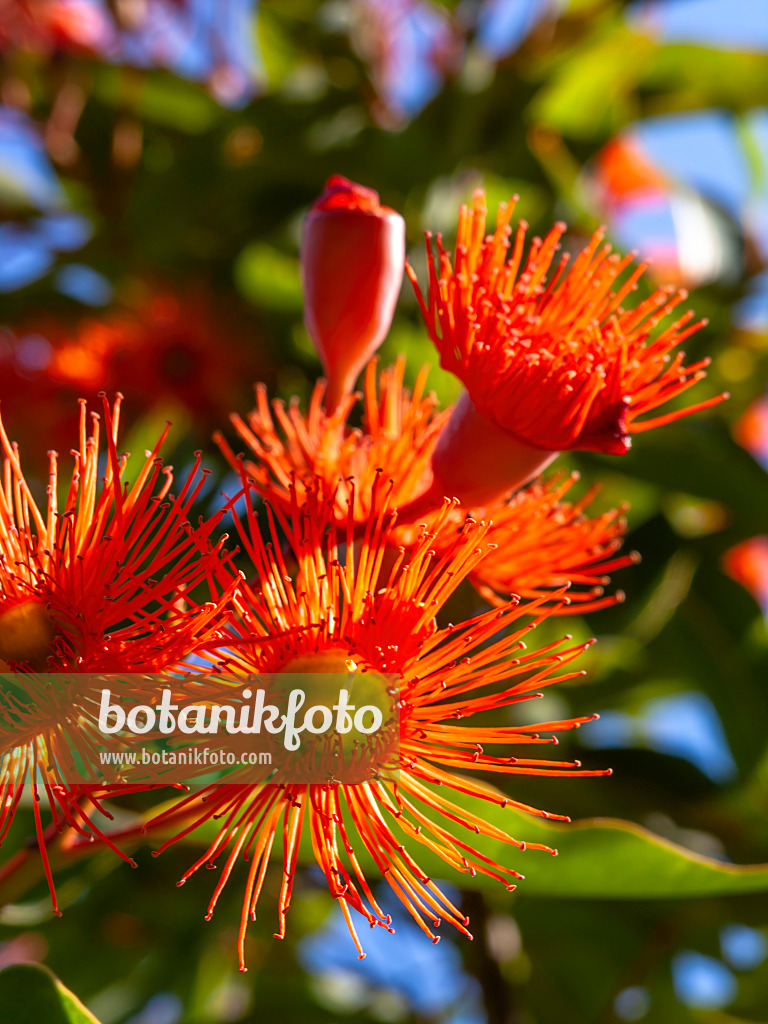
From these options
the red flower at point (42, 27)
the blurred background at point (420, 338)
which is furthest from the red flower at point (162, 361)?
the red flower at point (42, 27)

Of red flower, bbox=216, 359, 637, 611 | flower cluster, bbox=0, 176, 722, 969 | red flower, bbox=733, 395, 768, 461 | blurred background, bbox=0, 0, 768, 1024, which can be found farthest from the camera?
red flower, bbox=733, 395, 768, 461

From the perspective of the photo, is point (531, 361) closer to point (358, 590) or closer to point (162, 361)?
point (358, 590)

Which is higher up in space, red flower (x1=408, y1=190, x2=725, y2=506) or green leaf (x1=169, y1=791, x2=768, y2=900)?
red flower (x1=408, y1=190, x2=725, y2=506)

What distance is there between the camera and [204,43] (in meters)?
1.92

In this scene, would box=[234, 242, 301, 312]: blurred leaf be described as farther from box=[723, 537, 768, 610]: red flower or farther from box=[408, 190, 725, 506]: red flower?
box=[723, 537, 768, 610]: red flower

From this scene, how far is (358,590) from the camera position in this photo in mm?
650

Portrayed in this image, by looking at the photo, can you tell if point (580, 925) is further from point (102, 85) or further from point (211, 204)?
point (102, 85)

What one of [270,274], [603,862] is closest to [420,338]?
[270,274]

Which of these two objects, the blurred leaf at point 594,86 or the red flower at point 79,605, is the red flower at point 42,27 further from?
the red flower at point 79,605

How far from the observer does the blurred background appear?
1.38 metres

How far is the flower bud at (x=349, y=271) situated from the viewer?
0.78m

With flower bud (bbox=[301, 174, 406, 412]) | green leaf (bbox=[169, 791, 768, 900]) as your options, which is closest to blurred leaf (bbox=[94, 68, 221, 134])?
flower bud (bbox=[301, 174, 406, 412])

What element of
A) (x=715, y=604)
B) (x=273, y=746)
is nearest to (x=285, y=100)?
(x=715, y=604)

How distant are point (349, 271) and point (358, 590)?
11.4 inches
